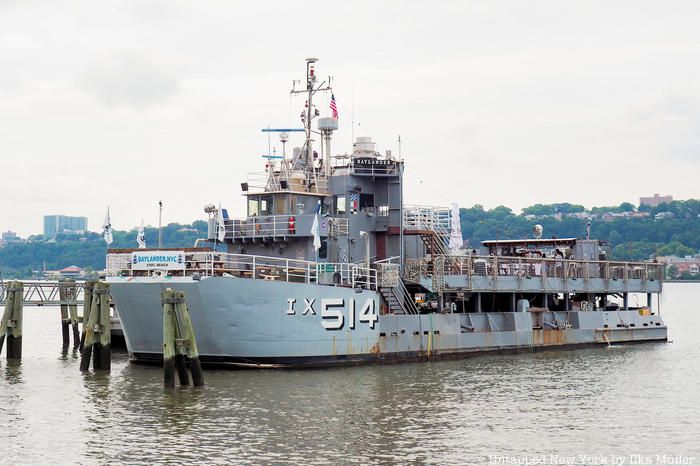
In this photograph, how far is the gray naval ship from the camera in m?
38.8

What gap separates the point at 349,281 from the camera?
4238 cm

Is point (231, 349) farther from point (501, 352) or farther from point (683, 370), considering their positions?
point (683, 370)

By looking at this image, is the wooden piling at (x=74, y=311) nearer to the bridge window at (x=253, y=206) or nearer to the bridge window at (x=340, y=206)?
the bridge window at (x=253, y=206)

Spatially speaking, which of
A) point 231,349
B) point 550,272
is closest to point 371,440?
point 231,349

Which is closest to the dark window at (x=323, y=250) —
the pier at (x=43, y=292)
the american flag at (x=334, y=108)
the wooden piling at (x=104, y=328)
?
the american flag at (x=334, y=108)

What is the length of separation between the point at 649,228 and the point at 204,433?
16495 centimetres

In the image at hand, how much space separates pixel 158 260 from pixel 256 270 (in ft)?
12.1

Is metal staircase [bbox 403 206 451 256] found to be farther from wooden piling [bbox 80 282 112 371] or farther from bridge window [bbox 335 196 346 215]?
wooden piling [bbox 80 282 112 371]

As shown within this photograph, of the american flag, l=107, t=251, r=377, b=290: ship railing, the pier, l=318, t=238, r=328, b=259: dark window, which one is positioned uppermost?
the american flag

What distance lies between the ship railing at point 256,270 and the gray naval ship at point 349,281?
77mm

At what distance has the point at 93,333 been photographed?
40.5m

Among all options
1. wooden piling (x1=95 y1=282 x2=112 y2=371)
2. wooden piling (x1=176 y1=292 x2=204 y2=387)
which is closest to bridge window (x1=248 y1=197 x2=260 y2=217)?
wooden piling (x1=95 y1=282 x2=112 y2=371)

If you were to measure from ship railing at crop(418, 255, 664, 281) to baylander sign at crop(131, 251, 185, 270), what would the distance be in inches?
499

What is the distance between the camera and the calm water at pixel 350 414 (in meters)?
26.9
